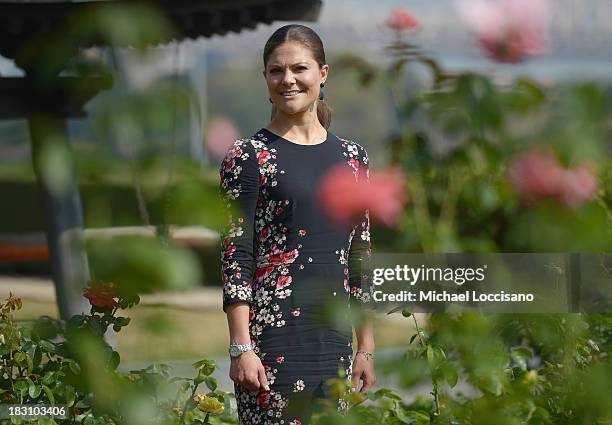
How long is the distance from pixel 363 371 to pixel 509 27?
0.67 meters

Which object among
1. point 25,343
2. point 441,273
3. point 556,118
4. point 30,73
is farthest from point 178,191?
point 25,343

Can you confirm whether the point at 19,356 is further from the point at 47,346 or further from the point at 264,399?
the point at 264,399

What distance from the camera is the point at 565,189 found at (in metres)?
1.21

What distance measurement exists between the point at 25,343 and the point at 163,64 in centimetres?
124

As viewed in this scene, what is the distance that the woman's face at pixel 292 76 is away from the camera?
57.5 inches

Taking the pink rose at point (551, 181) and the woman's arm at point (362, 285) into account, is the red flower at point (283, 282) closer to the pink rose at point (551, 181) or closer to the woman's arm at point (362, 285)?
the woman's arm at point (362, 285)

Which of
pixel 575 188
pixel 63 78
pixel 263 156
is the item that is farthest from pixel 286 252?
pixel 63 78

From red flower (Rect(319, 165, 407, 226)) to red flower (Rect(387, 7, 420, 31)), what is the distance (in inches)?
15.3

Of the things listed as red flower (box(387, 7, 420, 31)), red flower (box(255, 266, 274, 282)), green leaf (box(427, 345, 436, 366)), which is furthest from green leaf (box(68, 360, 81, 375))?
red flower (box(387, 7, 420, 31))

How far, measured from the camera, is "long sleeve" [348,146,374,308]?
1591mm

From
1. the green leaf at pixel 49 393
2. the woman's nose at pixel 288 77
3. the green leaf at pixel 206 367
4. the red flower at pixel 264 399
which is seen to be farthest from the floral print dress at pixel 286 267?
the green leaf at pixel 49 393

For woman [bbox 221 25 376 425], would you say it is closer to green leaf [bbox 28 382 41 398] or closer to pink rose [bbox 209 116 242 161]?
pink rose [bbox 209 116 242 161]

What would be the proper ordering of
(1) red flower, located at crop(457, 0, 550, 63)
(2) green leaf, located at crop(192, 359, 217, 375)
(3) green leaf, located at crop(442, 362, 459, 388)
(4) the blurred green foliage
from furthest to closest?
(2) green leaf, located at crop(192, 359, 217, 375)
(3) green leaf, located at crop(442, 362, 459, 388)
(1) red flower, located at crop(457, 0, 550, 63)
(4) the blurred green foliage

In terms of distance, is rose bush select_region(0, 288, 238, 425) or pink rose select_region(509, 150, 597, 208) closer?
pink rose select_region(509, 150, 597, 208)
